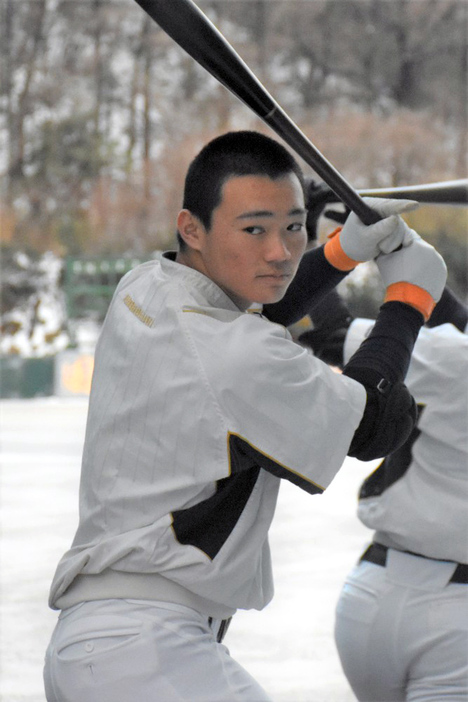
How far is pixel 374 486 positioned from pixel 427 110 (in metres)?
26.4

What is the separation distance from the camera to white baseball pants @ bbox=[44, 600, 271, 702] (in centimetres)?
139

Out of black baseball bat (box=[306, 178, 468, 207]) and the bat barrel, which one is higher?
the bat barrel

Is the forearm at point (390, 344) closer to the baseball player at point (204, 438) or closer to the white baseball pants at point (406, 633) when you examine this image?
the baseball player at point (204, 438)

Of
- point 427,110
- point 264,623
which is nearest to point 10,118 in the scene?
point 427,110

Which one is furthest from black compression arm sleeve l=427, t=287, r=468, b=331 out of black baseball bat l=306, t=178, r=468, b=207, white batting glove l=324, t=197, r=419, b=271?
white batting glove l=324, t=197, r=419, b=271

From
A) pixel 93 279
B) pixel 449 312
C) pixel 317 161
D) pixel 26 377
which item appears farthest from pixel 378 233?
pixel 93 279

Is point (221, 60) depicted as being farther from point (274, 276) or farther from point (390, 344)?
point (390, 344)

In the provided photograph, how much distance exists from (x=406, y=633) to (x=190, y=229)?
35.9 inches

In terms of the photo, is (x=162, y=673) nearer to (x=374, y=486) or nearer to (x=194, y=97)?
(x=374, y=486)

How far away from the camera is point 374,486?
2146mm

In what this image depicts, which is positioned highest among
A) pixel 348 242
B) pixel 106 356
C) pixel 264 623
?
pixel 348 242

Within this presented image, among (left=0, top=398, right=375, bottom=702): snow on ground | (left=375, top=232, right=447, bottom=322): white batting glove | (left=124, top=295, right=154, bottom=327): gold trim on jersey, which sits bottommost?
(left=0, top=398, right=375, bottom=702): snow on ground

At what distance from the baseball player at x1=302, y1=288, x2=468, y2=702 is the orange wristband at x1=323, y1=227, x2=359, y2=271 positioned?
12.6 inches

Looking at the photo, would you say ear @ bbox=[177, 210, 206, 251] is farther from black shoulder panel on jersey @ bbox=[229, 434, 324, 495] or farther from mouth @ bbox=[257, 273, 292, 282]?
black shoulder panel on jersey @ bbox=[229, 434, 324, 495]
